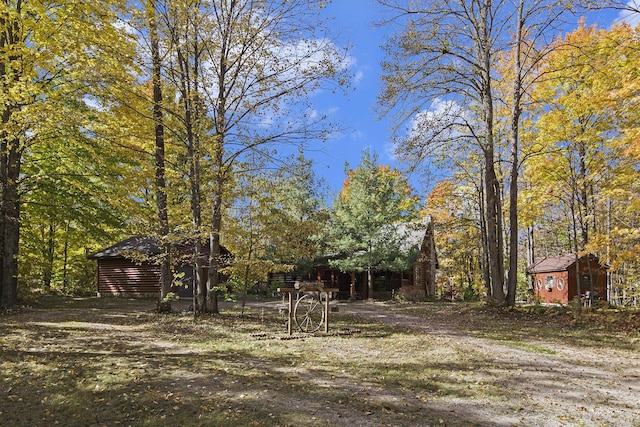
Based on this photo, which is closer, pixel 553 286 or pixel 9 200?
pixel 9 200

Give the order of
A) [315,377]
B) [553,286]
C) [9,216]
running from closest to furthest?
1. [315,377]
2. [9,216]
3. [553,286]

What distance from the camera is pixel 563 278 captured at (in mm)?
28312

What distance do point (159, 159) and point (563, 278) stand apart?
87.4 ft

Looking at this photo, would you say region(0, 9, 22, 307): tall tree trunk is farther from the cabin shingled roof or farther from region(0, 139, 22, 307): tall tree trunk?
the cabin shingled roof

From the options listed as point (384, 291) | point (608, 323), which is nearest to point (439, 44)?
point (608, 323)

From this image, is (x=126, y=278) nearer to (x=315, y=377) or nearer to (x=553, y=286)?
(x=315, y=377)

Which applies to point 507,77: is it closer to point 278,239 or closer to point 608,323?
point 608,323

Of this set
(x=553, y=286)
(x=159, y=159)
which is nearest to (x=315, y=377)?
(x=159, y=159)

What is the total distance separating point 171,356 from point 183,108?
28.2 ft

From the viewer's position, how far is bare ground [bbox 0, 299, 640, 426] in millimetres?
4535

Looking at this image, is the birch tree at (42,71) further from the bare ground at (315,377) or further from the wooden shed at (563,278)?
the wooden shed at (563,278)

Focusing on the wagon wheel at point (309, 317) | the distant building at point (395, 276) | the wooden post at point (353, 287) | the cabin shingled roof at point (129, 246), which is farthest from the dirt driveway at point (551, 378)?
the cabin shingled roof at point (129, 246)

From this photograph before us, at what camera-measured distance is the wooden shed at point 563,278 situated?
2791 centimetres

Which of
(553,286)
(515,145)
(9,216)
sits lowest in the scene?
(553,286)
